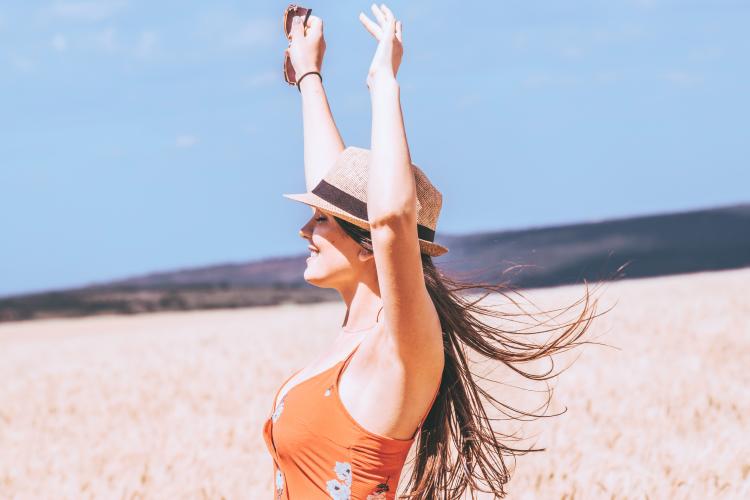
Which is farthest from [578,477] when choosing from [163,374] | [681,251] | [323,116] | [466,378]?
[681,251]

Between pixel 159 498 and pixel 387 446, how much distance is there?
169 centimetres

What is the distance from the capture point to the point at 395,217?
1851 mm

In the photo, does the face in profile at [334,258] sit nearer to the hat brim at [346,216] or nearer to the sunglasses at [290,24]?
the hat brim at [346,216]

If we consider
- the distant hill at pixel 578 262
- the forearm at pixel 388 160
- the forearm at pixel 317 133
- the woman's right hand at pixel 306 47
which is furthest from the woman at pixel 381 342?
the distant hill at pixel 578 262

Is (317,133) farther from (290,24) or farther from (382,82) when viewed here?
(382,82)

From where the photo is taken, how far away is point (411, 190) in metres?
1.87

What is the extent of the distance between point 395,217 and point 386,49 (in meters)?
0.37

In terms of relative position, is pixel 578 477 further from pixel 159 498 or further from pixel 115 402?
pixel 115 402

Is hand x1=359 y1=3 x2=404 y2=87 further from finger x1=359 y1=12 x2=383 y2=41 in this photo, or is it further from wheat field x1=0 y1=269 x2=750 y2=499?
wheat field x1=0 y1=269 x2=750 y2=499

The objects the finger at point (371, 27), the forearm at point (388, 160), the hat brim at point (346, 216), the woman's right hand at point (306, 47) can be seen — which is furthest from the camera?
the woman's right hand at point (306, 47)

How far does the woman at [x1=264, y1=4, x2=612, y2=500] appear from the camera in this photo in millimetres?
1908

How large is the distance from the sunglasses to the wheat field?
1.26 meters

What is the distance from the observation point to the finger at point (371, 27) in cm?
209

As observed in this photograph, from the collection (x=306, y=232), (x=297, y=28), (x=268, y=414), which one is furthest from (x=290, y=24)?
(x=268, y=414)
